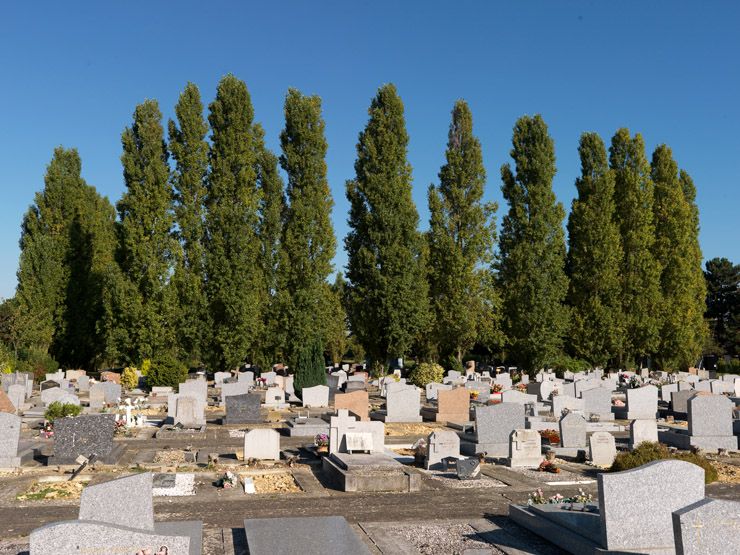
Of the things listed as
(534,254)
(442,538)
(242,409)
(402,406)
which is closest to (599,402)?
(402,406)

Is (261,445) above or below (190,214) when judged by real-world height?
below

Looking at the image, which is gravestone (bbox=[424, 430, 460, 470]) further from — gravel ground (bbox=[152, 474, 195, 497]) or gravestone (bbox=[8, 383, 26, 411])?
gravestone (bbox=[8, 383, 26, 411])

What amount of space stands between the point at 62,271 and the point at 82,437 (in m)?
30.4

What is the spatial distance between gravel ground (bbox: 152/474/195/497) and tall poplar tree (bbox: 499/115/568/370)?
29.3 m

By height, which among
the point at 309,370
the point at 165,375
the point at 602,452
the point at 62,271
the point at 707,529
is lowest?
the point at 602,452

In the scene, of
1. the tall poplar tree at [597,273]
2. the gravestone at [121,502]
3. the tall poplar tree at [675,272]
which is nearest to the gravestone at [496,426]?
the gravestone at [121,502]

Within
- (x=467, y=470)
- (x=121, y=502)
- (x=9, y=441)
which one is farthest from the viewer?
(x=9, y=441)

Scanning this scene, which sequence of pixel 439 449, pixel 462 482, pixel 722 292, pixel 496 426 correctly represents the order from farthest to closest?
pixel 722 292
pixel 496 426
pixel 439 449
pixel 462 482

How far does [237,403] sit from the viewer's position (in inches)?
800

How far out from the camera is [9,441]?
43.9 ft

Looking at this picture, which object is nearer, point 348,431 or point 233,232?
point 348,431

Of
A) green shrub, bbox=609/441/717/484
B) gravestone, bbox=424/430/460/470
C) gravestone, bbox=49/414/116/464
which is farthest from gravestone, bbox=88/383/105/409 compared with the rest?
green shrub, bbox=609/441/717/484

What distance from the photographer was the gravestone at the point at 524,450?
1365 cm

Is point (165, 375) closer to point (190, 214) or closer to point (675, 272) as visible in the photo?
point (190, 214)
